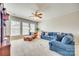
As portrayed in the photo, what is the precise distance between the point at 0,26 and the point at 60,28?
0.82 m

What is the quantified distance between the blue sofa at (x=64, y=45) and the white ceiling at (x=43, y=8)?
32 centimetres

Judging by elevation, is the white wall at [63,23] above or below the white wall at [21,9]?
below

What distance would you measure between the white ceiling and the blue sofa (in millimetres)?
318

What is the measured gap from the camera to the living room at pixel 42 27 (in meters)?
2.42

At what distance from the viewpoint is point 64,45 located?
242cm

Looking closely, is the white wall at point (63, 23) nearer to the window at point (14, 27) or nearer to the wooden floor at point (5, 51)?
the window at point (14, 27)

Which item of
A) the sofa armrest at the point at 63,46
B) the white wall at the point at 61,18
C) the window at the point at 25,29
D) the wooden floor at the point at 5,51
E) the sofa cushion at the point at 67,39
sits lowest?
the wooden floor at the point at 5,51

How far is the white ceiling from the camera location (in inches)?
95.6

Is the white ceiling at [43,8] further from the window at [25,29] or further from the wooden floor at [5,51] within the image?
the wooden floor at [5,51]

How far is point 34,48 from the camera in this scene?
2.45m

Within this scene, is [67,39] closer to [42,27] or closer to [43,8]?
[42,27]

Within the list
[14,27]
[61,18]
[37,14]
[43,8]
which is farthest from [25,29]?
[61,18]

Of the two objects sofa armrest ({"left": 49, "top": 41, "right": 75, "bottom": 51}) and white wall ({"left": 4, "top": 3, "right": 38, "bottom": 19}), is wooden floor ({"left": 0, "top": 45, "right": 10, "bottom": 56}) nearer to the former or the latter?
white wall ({"left": 4, "top": 3, "right": 38, "bottom": 19})

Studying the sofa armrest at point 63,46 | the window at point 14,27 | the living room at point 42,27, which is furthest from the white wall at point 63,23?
the window at point 14,27
